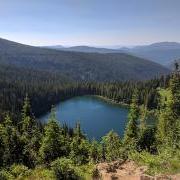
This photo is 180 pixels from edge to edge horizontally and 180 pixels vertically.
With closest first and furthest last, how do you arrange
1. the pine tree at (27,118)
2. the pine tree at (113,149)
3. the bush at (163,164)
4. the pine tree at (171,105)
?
the bush at (163,164) → the pine tree at (113,149) → the pine tree at (171,105) → the pine tree at (27,118)

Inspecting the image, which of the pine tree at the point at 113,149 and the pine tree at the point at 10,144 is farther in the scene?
the pine tree at the point at 10,144

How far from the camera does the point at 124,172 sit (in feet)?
78.9

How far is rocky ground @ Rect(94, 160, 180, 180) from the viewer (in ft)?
68.9

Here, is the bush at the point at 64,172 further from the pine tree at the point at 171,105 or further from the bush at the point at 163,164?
the pine tree at the point at 171,105

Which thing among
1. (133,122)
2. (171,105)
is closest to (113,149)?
(171,105)

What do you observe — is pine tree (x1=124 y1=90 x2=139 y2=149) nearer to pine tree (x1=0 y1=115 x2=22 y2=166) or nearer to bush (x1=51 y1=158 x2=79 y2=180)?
pine tree (x1=0 y1=115 x2=22 y2=166)

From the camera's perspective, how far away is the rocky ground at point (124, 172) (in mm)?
21003

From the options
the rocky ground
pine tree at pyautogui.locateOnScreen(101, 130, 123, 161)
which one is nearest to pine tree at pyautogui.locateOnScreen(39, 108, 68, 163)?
pine tree at pyautogui.locateOnScreen(101, 130, 123, 161)

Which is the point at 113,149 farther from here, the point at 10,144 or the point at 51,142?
the point at 10,144

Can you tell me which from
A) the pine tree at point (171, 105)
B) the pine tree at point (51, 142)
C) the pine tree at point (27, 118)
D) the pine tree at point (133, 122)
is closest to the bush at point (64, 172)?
the pine tree at point (51, 142)

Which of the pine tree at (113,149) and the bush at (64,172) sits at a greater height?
the bush at (64,172)

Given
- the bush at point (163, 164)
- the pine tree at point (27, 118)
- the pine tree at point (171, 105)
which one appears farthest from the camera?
the pine tree at point (27, 118)

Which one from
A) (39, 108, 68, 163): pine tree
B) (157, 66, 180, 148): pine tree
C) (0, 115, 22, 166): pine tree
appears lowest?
Result: (0, 115, 22, 166): pine tree

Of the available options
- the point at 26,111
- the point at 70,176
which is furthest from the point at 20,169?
the point at 26,111
